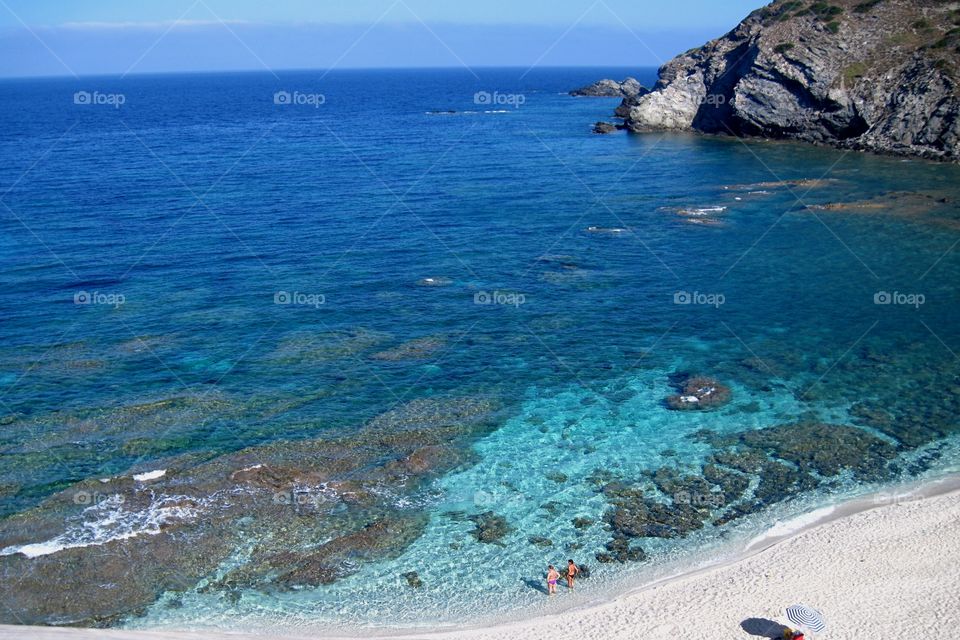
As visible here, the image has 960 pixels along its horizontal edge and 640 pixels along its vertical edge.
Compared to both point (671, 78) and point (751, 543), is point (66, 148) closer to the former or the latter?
point (671, 78)

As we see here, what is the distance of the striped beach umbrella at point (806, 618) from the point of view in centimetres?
2647

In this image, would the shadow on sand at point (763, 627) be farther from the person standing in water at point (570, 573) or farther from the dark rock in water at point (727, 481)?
the dark rock in water at point (727, 481)

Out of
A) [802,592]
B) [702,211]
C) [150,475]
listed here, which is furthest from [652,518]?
[702,211]

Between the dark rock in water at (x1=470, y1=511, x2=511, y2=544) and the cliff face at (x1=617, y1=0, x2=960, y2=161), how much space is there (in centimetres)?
8655

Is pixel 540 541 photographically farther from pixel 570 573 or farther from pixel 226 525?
pixel 226 525

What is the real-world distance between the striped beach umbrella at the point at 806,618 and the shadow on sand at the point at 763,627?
3.00 feet

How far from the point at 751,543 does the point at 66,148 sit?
421 ft

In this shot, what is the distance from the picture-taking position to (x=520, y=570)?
32.0 metres

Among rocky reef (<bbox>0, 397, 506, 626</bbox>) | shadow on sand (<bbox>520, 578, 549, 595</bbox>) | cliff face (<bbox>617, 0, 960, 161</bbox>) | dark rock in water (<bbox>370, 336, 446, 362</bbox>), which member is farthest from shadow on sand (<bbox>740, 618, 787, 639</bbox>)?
cliff face (<bbox>617, 0, 960, 161</bbox>)

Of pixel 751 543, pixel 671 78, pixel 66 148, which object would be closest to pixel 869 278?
pixel 751 543

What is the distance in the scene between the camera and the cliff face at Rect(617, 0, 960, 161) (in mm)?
97750

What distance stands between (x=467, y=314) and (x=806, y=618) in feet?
113

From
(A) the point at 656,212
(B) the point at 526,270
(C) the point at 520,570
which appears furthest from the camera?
(A) the point at 656,212

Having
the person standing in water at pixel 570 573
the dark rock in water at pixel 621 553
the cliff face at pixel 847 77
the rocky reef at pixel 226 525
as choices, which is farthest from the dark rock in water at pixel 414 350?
the cliff face at pixel 847 77
